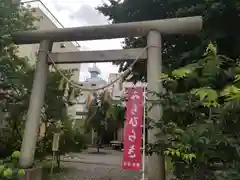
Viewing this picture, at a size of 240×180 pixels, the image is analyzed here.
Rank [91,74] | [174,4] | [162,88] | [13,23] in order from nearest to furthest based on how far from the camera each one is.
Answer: [162,88] < [13,23] < [174,4] < [91,74]

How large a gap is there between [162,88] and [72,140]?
4.74m

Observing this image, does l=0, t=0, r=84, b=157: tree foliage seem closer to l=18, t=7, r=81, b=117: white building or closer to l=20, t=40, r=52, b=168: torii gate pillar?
l=20, t=40, r=52, b=168: torii gate pillar

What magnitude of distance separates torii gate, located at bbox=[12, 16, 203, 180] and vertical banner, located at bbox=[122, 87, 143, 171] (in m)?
0.53

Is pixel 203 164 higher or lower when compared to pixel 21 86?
lower

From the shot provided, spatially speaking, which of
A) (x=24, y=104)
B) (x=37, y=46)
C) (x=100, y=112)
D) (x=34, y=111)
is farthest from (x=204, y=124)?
(x=100, y=112)

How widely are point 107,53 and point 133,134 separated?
234 centimetres

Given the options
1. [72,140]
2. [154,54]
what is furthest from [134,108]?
[72,140]

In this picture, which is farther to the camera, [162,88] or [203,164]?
[162,88]

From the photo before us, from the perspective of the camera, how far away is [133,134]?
14.7 ft

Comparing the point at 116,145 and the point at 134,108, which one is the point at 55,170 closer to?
the point at 134,108

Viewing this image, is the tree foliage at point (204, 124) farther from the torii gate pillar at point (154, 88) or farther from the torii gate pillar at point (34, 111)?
the torii gate pillar at point (34, 111)

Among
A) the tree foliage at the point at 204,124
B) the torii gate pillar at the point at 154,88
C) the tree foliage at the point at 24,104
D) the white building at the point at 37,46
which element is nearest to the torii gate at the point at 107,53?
the torii gate pillar at the point at 154,88

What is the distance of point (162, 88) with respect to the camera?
16.9ft

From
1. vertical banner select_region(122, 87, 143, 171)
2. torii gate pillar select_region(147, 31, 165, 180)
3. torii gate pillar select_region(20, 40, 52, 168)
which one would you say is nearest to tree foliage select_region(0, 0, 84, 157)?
torii gate pillar select_region(20, 40, 52, 168)
